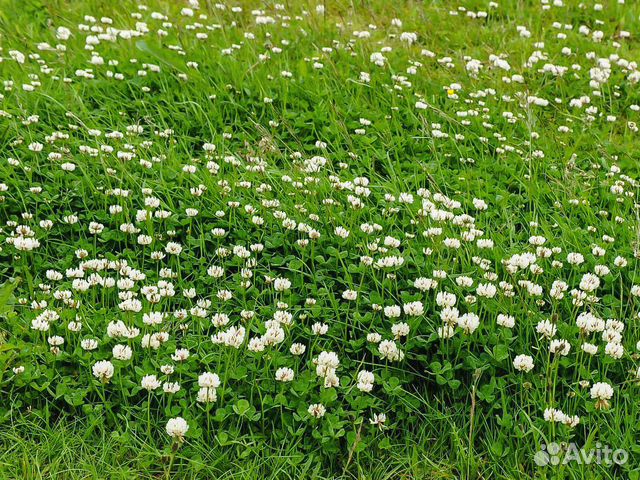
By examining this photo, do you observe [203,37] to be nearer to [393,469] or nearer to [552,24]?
[552,24]

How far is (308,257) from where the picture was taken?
360 cm

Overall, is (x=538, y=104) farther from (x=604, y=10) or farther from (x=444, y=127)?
(x=604, y=10)

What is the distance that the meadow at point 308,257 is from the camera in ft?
9.23

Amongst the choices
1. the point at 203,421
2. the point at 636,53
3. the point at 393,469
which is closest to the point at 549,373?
the point at 393,469

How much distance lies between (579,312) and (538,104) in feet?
7.87

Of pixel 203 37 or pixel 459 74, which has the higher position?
pixel 203 37

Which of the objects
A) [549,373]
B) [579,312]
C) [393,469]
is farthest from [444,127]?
[393,469]

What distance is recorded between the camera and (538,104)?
207 inches

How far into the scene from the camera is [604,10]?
6719mm

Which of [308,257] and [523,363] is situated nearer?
[523,363]

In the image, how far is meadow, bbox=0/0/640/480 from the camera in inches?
111

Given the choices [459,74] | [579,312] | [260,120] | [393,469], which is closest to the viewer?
[393,469]

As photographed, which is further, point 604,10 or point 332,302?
point 604,10

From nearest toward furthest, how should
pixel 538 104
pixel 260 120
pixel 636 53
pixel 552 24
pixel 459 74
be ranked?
pixel 260 120, pixel 538 104, pixel 459 74, pixel 636 53, pixel 552 24
